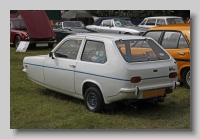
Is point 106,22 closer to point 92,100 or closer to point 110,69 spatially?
point 92,100

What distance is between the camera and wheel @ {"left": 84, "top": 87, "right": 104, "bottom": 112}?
219 inches

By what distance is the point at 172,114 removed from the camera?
584cm

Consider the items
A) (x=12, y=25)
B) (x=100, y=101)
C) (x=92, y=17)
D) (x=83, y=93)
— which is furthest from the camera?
(x=92, y=17)

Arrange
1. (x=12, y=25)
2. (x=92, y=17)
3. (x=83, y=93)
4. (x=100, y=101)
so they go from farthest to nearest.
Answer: (x=92, y=17), (x=12, y=25), (x=83, y=93), (x=100, y=101)

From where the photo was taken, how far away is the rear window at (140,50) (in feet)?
18.0

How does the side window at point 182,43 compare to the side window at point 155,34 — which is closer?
the side window at point 182,43

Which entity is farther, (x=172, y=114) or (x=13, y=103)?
(x=13, y=103)

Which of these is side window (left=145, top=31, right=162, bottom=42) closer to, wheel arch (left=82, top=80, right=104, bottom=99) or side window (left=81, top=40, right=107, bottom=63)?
side window (left=81, top=40, right=107, bottom=63)

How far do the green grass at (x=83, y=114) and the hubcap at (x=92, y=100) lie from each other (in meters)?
0.14

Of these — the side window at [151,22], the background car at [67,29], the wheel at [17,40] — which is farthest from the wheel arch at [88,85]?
the side window at [151,22]

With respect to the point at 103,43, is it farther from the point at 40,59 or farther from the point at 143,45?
the point at 40,59

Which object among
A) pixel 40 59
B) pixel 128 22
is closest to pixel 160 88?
pixel 40 59

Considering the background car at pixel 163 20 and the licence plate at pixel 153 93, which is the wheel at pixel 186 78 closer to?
the licence plate at pixel 153 93

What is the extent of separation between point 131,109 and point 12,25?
11801 mm
